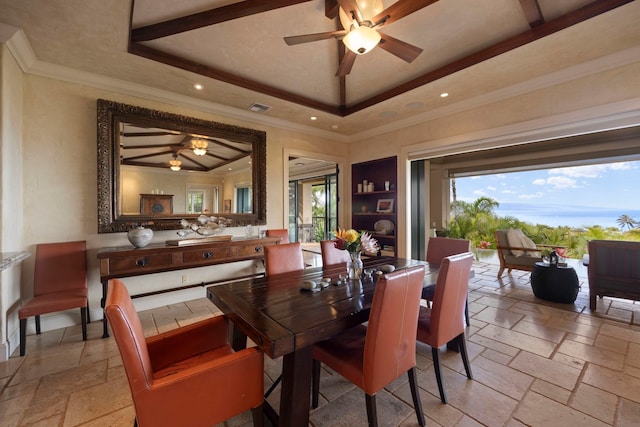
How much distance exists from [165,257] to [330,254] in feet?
A: 6.27

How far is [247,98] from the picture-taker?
11.6ft

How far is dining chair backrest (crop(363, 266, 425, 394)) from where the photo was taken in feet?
4.26

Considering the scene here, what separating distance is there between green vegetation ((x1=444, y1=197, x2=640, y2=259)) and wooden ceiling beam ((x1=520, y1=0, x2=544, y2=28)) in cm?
540

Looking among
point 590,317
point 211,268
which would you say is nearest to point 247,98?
point 211,268

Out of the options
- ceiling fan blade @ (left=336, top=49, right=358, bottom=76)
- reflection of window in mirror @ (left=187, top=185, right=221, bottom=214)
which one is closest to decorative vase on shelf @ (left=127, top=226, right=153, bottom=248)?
reflection of window in mirror @ (left=187, top=185, right=221, bottom=214)

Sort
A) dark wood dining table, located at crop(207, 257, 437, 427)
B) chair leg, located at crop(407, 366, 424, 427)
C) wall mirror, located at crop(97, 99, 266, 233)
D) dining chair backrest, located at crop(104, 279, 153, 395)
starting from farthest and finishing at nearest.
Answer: wall mirror, located at crop(97, 99, 266, 233) < chair leg, located at crop(407, 366, 424, 427) < dark wood dining table, located at crop(207, 257, 437, 427) < dining chair backrest, located at crop(104, 279, 153, 395)

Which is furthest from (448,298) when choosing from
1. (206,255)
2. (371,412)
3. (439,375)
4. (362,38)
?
(206,255)

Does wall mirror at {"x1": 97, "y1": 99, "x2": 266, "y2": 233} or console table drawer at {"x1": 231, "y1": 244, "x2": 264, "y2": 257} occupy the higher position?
wall mirror at {"x1": 97, "y1": 99, "x2": 266, "y2": 233}

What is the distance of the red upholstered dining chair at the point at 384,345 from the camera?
131 cm

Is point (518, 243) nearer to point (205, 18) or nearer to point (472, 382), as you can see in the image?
point (472, 382)

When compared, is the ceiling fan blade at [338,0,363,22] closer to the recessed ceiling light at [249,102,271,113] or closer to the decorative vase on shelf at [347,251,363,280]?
the decorative vase on shelf at [347,251,363,280]

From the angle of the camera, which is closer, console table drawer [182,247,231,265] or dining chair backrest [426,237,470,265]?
dining chair backrest [426,237,470,265]

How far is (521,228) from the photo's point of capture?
7.17 meters

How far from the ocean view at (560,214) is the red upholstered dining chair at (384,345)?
25.8 ft
